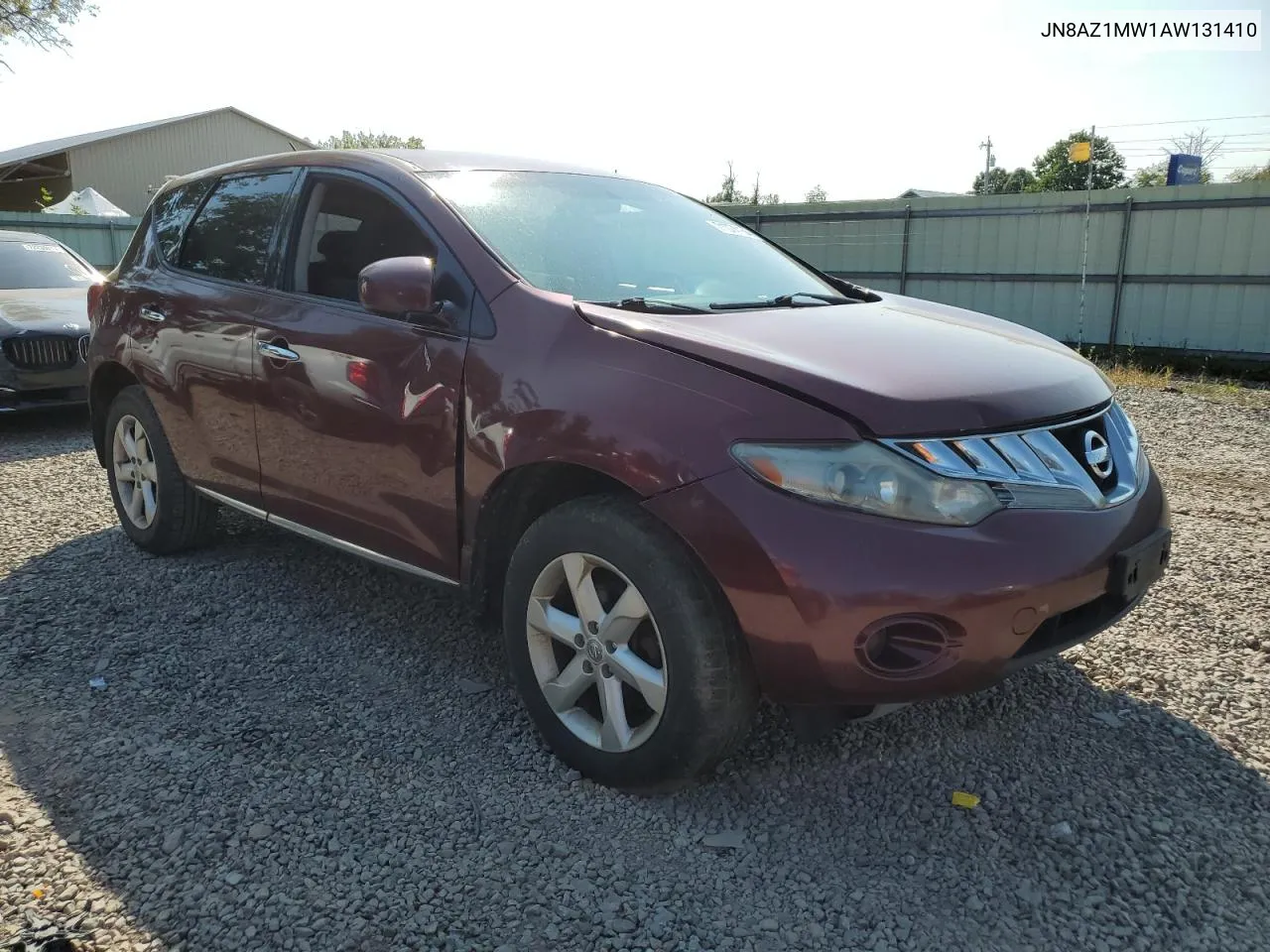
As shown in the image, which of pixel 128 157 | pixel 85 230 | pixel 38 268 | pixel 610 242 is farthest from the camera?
pixel 128 157

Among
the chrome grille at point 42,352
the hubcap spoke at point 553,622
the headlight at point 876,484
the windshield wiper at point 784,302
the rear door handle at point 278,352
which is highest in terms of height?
the windshield wiper at point 784,302

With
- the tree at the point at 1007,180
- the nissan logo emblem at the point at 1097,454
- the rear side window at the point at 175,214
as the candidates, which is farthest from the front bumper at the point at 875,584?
the tree at the point at 1007,180

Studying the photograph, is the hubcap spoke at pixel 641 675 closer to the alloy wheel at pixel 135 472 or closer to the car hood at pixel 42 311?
the alloy wheel at pixel 135 472

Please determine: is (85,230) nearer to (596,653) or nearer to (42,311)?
(42,311)

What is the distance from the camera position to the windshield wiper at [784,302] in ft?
9.87

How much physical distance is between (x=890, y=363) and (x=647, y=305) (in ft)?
2.42

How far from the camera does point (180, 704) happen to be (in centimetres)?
317

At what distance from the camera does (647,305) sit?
282 centimetres

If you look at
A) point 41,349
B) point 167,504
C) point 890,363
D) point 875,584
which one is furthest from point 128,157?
point 875,584

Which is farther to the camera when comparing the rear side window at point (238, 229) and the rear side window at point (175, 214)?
the rear side window at point (175, 214)

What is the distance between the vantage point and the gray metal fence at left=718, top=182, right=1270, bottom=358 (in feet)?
40.1

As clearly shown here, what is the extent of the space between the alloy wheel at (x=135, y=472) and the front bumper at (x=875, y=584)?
3158mm

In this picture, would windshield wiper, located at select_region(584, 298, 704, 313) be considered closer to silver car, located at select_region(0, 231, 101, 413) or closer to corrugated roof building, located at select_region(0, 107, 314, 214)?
silver car, located at select_region(0, 231, 101, 413)

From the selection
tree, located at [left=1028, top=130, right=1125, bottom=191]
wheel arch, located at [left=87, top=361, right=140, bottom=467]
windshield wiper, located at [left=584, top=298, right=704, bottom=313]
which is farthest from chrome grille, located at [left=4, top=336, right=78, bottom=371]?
tree, located at [left=1028, top=130, right=1125, bottom=191]
